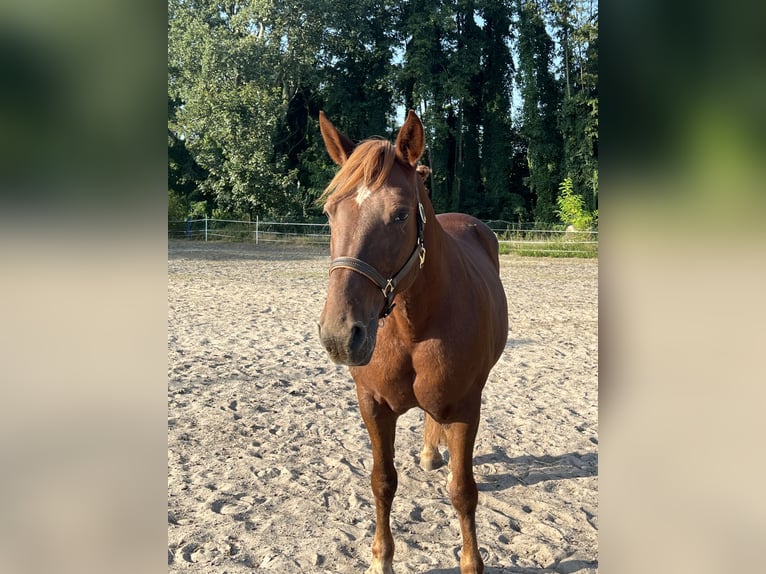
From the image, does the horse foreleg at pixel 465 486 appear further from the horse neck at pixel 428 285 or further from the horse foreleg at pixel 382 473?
the horse neck at pixel 428 285

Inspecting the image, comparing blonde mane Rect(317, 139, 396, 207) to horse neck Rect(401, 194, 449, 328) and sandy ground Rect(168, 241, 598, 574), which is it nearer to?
horse neck Rect(401, 194, 449, 328)

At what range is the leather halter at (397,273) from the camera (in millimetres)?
1965

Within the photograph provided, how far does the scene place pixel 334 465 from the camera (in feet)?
13.1

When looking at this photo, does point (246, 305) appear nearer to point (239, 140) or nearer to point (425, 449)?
point (425, 449)

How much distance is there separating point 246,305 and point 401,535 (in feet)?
24.0

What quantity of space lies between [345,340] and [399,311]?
25.1 inches

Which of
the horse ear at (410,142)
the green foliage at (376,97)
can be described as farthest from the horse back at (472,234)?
the green foliage at (376,97)

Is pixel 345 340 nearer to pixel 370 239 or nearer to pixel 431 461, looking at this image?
pixel 370 239

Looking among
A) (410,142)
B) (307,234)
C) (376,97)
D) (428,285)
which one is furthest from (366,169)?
(376,97)

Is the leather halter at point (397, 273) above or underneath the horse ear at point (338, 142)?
underneath

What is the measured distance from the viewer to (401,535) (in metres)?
3.19

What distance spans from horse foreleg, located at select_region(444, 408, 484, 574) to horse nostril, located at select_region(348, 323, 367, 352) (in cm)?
100
